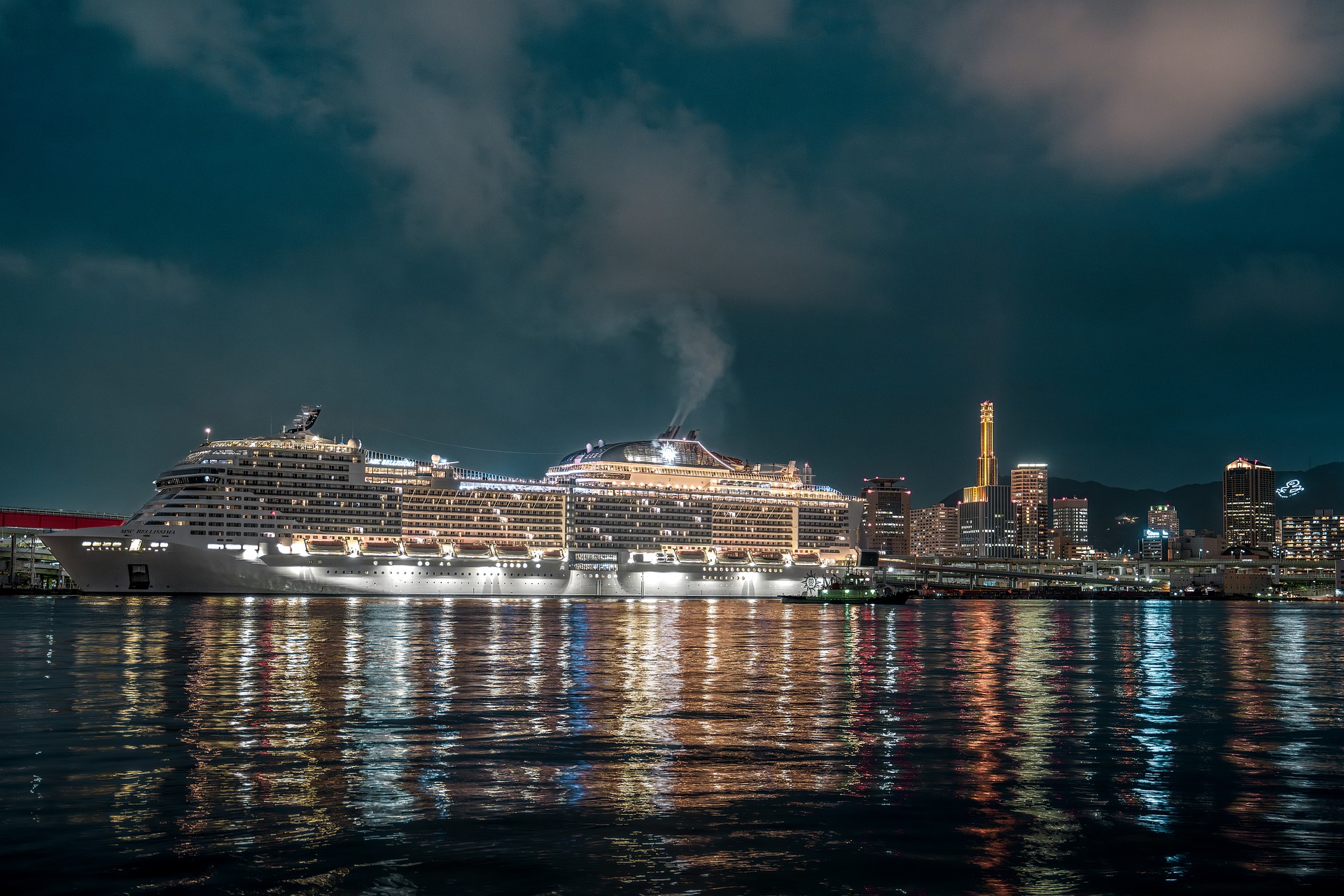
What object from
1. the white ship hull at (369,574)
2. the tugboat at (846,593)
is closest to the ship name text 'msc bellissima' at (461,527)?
the white ship hull at (369,574)

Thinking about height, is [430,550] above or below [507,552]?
above

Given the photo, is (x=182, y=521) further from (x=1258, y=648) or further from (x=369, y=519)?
(x=1258, y=648)

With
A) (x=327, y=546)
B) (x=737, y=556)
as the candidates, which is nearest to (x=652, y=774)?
(x=327, y=546)

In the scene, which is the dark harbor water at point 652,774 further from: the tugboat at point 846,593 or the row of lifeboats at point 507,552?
the tugboat at point 846,593

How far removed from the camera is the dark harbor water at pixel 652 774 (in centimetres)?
1299

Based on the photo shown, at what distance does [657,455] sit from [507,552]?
96.1 ft

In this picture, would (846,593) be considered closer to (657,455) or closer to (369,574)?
(657,455)

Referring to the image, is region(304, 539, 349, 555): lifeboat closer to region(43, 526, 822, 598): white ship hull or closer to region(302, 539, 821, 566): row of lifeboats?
region(302, 539, 821, 566): row of lifeboats

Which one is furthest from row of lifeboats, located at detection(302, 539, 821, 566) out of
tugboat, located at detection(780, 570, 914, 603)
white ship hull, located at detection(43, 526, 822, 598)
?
tugboat, located at detection(780, 570, 914, 603)

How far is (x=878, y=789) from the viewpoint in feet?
57.7

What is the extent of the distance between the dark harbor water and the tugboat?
79.5 metres

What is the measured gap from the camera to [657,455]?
454 feet

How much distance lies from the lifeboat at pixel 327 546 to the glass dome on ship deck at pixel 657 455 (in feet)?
119

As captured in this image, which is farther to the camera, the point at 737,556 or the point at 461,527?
the point at 737,556
